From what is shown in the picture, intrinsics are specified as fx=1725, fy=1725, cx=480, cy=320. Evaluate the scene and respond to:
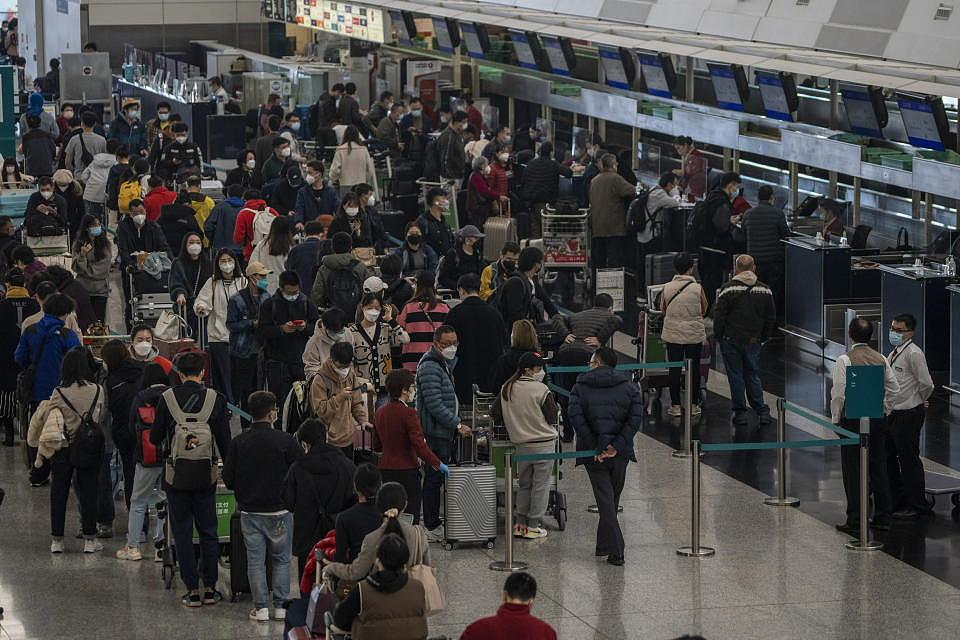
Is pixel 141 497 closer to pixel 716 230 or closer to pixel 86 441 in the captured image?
pixel 86 441

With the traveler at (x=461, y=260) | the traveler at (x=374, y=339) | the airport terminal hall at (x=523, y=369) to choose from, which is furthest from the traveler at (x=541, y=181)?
the traveler at (x=374, y=339)

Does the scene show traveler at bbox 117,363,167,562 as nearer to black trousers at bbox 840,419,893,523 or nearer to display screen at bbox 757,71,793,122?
black trousers at bbox 840,419,893,523

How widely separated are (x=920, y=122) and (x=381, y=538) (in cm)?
1118

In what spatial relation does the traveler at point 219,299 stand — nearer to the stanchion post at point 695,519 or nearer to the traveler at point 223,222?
the traveler at point 223,222

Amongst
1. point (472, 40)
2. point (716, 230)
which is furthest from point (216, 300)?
point (472, 40)

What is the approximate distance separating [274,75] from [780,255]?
15.5m

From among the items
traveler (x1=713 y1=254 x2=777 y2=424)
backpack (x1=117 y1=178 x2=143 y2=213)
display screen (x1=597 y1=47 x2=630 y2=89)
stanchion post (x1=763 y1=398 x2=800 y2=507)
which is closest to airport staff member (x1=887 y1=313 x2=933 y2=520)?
stanchion post (x1=763 y1=398 x2=800 y2=507)

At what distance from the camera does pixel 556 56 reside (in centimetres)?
2675

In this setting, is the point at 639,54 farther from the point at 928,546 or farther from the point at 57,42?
the point at 57,42

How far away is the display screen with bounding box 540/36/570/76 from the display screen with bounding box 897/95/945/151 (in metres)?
9.55

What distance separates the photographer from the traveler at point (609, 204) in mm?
18875

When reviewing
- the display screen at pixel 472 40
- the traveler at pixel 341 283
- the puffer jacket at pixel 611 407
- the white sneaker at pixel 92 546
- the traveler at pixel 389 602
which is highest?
the display screen at pixel 472 40

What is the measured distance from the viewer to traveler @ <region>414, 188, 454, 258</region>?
16.1 metres

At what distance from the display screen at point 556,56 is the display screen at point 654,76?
9.49 ft
